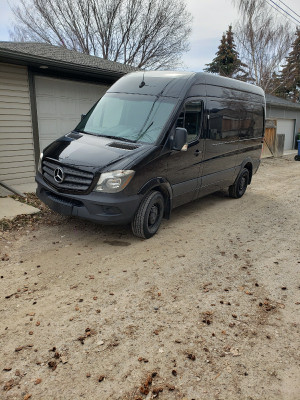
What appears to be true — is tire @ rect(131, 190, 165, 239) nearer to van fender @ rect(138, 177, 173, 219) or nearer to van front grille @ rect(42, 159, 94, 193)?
van fender @ rect(138, 177, 173, 219)

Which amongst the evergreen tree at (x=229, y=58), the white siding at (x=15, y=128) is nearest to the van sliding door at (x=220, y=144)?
the white siding at (x=15, y=128)

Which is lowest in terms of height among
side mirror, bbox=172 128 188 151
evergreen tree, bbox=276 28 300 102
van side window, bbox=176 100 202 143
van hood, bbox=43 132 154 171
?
van hood, bbox=43 132 154 171

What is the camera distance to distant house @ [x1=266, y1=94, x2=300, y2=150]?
19406 millimetres

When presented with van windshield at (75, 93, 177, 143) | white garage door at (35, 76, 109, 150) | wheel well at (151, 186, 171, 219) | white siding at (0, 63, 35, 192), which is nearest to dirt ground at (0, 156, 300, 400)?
wheel well at (151, 186, 171, 219)

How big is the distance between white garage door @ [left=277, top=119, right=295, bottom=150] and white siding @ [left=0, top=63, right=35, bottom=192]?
17.3 metres

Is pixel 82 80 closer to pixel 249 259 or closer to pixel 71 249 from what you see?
pixel 71 249

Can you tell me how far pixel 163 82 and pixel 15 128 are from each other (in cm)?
442

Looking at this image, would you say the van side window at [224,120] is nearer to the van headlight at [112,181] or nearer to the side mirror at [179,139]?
the side mirror at [179,139]

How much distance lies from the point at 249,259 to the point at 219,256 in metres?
0.41

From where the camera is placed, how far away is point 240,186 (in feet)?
26.1

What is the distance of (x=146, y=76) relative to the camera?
5.76m

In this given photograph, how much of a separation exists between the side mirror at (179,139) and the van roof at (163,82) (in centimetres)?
69

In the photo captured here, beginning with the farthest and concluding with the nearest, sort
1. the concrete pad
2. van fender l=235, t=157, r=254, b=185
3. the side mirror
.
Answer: van fender l=235, t=157, r=254, b=185 → the concrete pad → the side mirror

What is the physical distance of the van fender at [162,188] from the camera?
4.68 meters
